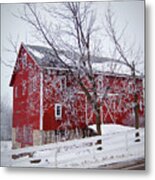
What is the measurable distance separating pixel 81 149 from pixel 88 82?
35cm

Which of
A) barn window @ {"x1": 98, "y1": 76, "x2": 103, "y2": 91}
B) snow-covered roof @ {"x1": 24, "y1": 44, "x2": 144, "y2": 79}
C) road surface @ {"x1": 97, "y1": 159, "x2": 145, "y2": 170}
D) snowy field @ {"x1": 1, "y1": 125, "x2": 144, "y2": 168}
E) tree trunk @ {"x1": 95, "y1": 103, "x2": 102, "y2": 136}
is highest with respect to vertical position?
snow-covered roof @ {"x1": 24, "y1": 44, "x2": 144, "y2": 79}

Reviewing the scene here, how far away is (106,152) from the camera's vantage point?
2336 millimetres

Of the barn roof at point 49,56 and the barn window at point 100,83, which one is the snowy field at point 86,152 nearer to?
the barn window at point 100,83

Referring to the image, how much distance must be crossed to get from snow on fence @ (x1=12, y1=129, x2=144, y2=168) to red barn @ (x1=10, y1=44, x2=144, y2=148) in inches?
1.7

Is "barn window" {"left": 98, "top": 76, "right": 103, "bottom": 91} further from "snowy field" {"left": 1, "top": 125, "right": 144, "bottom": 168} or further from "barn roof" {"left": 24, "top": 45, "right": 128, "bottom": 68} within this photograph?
"snowy field" {"left": 1, "top": 125, "right": 144, "bottom": 168}

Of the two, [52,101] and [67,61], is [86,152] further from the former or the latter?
[67,61]

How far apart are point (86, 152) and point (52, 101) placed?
0.32 metres

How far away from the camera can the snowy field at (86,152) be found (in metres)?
2.32

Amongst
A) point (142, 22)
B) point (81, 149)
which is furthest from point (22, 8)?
point (81, 149)

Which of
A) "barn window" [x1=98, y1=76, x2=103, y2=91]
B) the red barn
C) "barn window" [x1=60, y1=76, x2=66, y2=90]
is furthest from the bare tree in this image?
"barn window" [x1=60, y1=76, x2=66, y2=90]

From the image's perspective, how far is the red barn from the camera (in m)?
2.35

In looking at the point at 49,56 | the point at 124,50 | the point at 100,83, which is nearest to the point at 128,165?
the point at 100,83

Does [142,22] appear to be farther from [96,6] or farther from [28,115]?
[28,115]

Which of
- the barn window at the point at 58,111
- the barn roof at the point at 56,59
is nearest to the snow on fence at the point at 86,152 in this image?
the barn window at the point at 58,111
